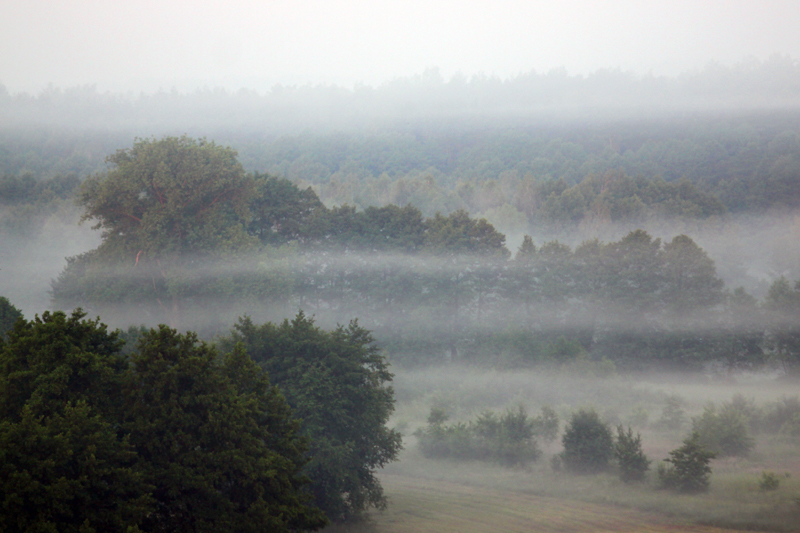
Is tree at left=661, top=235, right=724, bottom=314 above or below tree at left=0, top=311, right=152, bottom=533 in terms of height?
above

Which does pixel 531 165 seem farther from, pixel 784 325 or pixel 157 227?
pixel 157 227

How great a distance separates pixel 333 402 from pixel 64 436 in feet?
37.1

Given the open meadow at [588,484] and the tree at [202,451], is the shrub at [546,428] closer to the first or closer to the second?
the open meadow at [588,484]

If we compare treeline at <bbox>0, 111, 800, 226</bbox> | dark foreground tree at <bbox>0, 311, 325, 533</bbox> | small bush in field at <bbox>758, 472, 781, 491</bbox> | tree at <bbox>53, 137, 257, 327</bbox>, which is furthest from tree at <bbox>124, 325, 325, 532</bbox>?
treeline at <bbox>0, 111, 800, 226</bbox>

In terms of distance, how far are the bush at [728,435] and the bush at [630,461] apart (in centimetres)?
411

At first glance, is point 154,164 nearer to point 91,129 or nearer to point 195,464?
point 195,464

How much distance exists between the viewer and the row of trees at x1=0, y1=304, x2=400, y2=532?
1180cm

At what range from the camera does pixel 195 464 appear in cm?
1412

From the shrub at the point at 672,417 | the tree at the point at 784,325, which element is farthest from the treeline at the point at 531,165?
the shrub at the point at 672,417

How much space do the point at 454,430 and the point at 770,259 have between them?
67.8 metres

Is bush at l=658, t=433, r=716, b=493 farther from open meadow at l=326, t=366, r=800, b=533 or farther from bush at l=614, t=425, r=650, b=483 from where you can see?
bush at l=614, t=425, r=650, b=483

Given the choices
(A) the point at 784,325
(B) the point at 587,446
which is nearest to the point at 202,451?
(B) the point at 587,446

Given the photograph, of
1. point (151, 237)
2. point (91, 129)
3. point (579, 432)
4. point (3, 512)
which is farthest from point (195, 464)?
point (91, 129)

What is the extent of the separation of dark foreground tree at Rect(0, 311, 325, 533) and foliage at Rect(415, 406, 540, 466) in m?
19.0
